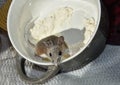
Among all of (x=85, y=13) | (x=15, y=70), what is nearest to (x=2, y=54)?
(x=15, y=70)

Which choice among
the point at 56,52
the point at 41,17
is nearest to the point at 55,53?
the point at 56,52

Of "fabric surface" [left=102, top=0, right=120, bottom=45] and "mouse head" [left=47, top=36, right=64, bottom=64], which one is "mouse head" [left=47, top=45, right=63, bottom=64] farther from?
"fabric surface" [left=102, top=0, right=120, bottom=45]

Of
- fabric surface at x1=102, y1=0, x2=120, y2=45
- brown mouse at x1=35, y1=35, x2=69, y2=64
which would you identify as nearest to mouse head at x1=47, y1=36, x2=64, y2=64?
brown mouse at x1=35, y1=35, x2=69, y2=64

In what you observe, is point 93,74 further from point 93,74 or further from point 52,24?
point 52,24

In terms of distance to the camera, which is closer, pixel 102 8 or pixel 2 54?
pixel 102 8

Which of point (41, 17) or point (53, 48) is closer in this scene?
point (53, 48)

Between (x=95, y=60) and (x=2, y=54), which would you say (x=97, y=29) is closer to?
(x=95, y=60)

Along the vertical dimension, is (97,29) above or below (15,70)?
above
